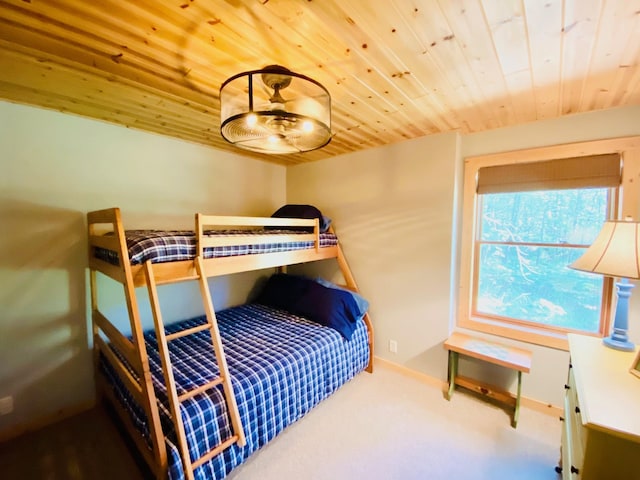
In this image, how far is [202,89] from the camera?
1693mm

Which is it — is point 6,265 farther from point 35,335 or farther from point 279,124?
point 279,124

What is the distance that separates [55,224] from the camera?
2.04 m

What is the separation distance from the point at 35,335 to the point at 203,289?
148cm

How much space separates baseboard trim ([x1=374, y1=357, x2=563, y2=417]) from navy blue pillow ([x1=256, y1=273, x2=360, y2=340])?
27.9 inches

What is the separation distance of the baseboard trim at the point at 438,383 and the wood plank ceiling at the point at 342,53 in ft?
7.58

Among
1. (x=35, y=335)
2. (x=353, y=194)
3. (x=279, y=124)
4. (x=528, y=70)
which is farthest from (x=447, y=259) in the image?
(x=35, y=335)

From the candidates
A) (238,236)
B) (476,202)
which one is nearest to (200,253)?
(238,236)

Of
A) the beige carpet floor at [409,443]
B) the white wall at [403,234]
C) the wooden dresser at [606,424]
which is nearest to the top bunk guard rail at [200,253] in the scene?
the white wall at [403,234]

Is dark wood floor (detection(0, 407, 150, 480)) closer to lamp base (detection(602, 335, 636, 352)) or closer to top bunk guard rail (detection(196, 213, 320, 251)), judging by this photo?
top bunk guard rail (detection(196, 213, 320, 251))

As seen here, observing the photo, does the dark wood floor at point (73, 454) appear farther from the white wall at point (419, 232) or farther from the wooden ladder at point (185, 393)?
the white wall at point (419, 232)

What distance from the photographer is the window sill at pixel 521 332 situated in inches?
84.0

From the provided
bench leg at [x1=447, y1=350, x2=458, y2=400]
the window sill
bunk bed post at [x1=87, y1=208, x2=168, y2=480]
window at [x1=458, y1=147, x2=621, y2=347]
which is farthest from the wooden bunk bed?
window at [x1=458, y1=147, x2=621, y2=347]

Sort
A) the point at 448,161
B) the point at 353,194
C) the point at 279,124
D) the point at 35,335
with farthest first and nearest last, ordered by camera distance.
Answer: the point at 353,194
the point at 448,161
the point at 35,335
the point at 279,124

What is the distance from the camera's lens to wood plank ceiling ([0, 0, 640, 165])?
1.06 meters
